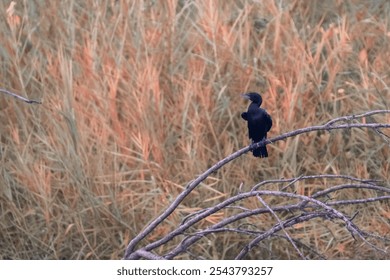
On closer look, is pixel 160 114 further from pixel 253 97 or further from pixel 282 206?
pixel 282 206

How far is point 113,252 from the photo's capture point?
2.62 meters

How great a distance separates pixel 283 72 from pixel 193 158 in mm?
593

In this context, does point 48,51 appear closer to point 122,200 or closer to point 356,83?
point 122,200

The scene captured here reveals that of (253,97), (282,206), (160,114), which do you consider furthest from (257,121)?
(160,114)

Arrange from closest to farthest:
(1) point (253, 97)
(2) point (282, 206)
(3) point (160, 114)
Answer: (2) point (282, 206), (1) point (253, 97), (3) point (160, 114)

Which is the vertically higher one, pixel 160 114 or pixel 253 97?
pixel 253 97

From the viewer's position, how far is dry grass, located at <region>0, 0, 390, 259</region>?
2.64m

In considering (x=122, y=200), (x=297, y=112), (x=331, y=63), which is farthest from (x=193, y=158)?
(x=331, y=63)

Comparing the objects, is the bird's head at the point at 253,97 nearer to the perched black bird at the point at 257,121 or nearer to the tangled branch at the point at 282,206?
the perched black bird at the point at 257,121

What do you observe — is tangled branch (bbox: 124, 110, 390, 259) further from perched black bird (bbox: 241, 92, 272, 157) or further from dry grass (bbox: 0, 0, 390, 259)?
dry grass (bbox: 0, 0, 390, 259)

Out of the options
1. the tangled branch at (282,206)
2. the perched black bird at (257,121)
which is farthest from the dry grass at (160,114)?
the tangled branch at (282,206)

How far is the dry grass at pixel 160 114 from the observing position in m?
2.64

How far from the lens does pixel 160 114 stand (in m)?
2.83

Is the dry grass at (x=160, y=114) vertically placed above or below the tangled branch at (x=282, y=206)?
below
